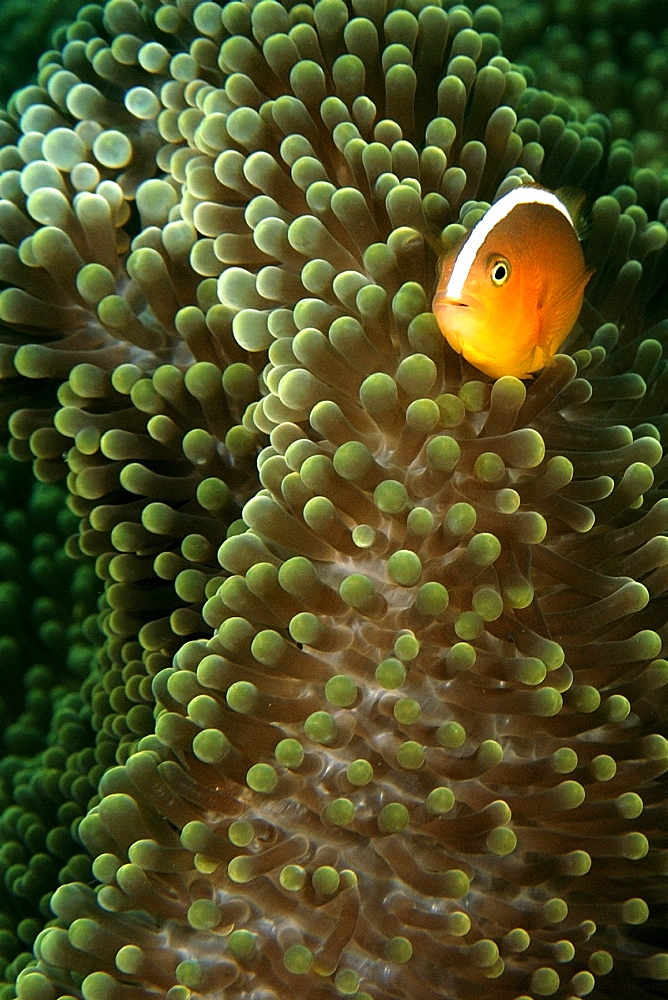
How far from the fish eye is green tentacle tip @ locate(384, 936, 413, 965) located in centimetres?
107

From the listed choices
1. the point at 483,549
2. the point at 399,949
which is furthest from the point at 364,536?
the point at 399,949

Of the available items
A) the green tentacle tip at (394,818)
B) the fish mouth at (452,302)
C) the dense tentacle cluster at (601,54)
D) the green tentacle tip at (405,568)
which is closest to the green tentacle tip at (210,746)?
the green tentacle tip at (394,818)

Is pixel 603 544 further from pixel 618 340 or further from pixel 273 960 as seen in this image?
pixel 273 960

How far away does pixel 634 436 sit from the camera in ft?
5.80

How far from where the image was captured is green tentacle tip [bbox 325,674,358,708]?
1399mm

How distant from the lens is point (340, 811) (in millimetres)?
1382

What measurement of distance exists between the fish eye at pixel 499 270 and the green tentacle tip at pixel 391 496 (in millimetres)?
370

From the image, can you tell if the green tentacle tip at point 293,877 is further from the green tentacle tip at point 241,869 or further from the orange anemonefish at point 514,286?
the orange anemonefish at point 514,286

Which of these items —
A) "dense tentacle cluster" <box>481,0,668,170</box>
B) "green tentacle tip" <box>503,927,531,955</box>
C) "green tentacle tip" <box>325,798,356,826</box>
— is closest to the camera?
"green tentacle tip" <box>325,798,356,826</box>

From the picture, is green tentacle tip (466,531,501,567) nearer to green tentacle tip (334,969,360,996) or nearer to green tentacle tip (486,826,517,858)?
green tentacle tip (486,826,517,858)

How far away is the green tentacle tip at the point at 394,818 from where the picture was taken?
54.5 inches

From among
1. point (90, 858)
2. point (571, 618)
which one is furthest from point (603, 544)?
point (90, 858)

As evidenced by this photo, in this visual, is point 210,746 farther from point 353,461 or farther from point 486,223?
point 486,223

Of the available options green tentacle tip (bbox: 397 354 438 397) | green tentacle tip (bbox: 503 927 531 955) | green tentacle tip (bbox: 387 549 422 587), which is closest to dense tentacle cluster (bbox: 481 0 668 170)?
green tentacle tip (bbox: 397 354 438 397)
